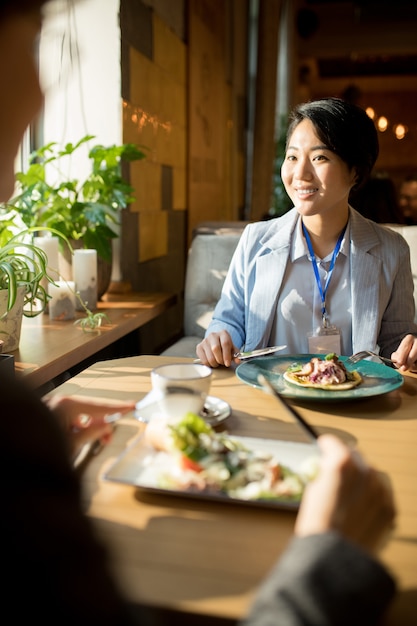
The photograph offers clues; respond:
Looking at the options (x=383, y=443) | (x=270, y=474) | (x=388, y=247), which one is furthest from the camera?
(x=388, y=247)

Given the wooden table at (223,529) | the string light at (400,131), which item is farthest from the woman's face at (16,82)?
the string light at (400,131)

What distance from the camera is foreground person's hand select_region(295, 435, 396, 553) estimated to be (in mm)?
678

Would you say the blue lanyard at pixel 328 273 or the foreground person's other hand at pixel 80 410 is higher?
the blue lanyard at pixel 328 273

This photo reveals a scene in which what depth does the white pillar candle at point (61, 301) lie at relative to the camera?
2.28 meters

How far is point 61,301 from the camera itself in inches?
90.1

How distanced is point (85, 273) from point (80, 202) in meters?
0.30

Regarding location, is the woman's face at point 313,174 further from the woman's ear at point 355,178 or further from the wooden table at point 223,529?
the wooden table at point 223,529

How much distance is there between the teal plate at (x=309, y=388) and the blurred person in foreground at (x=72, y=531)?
525mm

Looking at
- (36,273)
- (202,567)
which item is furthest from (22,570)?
(36,273)

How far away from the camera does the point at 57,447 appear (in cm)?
53

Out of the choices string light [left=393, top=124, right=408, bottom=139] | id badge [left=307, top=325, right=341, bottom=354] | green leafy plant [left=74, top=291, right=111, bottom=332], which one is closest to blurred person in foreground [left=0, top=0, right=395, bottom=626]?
id badge [left=307, top=325, right=341, bottom=354]

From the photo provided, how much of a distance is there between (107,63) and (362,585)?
268cm

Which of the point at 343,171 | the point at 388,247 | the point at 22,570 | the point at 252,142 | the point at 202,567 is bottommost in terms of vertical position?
the point at 202,567

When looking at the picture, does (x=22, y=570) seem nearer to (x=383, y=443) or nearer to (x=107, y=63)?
(x=383, y=443)
